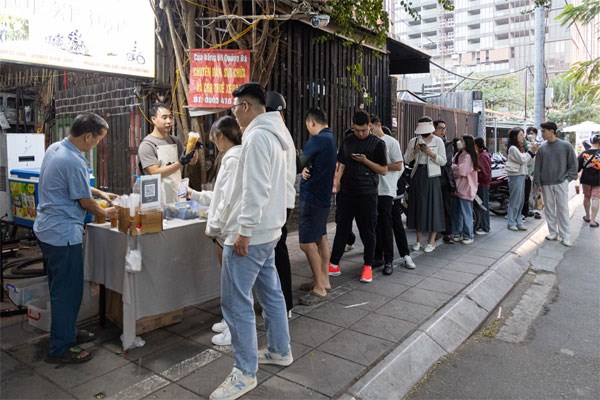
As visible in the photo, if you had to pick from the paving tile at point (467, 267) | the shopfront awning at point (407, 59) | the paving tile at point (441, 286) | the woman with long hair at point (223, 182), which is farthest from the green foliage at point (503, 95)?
the woman with long hair at point (223, 182)

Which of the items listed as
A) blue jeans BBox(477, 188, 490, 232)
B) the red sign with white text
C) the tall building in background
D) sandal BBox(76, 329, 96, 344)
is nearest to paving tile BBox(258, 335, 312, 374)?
sandal BBox(76, 329, 96, 344)

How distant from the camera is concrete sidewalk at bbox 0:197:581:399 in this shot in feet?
9.77

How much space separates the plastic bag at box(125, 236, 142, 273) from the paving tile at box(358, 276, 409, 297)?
261 centimetres

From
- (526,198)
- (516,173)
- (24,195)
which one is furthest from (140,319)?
(526,198)

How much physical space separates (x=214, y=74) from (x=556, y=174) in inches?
234

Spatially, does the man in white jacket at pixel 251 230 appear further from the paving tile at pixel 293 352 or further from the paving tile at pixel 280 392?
the paving tile at pixel 293 352

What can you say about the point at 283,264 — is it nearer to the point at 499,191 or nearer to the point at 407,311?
the point at 407,311

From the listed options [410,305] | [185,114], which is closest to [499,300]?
[410,305]

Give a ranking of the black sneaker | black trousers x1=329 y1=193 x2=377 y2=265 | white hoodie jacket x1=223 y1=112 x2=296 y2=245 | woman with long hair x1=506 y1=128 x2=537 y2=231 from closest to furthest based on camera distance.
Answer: white hoodie jacket x1=223 y1=112 x2=296 y2=245
black trousers x1=329 y1=193 x2=377 y2=265
the black sneaker
woman with long hair x1=506 y1=128 x2=537 y2=231

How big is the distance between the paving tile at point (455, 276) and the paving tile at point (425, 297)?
60cm

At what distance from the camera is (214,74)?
613 cm

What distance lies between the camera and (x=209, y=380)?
10.0ft

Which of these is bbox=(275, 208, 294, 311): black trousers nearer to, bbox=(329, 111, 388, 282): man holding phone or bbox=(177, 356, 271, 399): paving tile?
bbox=(177, 356, 271, 399): paving tile

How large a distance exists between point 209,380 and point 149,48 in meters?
4.08
